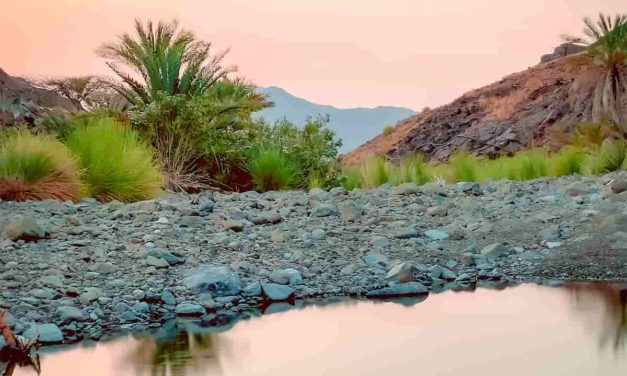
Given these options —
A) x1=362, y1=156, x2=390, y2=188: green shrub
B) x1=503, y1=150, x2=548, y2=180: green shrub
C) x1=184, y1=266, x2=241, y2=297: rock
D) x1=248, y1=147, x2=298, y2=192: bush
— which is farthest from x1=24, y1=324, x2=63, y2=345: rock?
x1=503, y1=150, x2=548, y2=180: green shrub

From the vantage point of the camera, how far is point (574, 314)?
627 centimetres

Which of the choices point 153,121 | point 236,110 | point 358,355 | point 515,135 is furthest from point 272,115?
point 515,135

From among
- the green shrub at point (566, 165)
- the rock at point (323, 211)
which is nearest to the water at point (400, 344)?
the rock at point (323, 211)

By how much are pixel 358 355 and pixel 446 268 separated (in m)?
2.42

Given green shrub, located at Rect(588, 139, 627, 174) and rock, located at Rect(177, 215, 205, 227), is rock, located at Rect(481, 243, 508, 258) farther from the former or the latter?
green shrub, located at Rect(588, 139, 627, 174)

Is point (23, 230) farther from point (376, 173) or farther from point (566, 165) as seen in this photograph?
point (566, 165)

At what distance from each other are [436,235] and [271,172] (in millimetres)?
5458

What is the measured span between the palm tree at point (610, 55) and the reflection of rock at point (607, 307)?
1489cm

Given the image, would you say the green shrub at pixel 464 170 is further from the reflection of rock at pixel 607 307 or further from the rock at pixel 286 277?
the rock at pixel 286 277

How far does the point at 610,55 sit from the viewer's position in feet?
73.3

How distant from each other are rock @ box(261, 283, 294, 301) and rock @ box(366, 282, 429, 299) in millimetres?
597

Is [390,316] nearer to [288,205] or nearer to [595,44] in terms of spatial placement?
[288,205]

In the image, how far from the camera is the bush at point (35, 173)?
9.60 m

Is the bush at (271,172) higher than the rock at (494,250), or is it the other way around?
the bush at (271,172)
